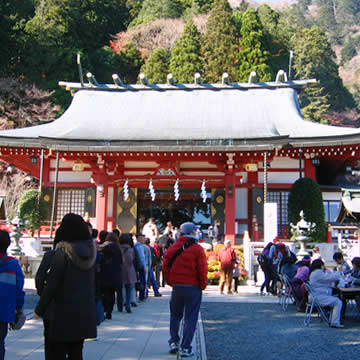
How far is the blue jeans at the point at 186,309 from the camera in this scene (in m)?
5.79

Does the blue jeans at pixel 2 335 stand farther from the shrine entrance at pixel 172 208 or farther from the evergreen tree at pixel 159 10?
the evergreen tree at pixel 159 10

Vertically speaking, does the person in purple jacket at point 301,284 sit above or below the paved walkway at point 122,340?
above

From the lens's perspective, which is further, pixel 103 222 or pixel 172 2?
pixel 172 2

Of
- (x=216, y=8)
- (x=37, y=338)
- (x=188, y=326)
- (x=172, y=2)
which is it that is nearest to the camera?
(x=188, y=326)

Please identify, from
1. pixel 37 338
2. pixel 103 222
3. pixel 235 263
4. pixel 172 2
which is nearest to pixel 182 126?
pixel 103 222

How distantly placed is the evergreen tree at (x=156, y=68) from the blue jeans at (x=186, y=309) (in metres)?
39.0

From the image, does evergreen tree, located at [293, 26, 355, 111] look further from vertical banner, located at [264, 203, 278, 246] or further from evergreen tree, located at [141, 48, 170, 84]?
vertical banner, located at [264, 203, 278, 246]

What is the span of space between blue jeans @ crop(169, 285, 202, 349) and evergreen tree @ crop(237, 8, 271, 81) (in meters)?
38.5

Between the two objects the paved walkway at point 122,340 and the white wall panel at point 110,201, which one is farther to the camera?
the white wall panel at point 110,201

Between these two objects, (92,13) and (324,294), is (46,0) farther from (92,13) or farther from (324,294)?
(324,294)

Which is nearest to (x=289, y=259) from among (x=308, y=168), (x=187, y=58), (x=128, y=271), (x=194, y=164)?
(x=128, y=271)

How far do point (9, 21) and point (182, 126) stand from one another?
1965 cm

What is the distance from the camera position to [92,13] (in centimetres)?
4800

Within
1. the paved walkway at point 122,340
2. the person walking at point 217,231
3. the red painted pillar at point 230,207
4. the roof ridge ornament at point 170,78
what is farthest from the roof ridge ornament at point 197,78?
the paved walkway at point 122,340
